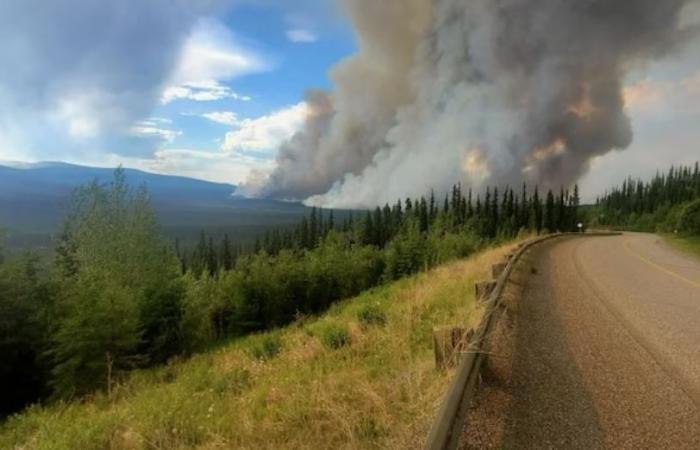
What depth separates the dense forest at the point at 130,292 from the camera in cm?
2298

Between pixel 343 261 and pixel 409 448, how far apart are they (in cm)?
5347

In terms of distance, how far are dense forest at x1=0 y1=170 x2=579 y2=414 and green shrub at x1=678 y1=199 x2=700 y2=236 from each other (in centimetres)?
1341

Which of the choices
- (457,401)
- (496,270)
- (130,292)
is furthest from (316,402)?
(130,292)

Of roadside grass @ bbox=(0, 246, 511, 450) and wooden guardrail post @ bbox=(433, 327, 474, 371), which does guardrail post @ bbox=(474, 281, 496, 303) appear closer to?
roadside grass @ bbox=(0, 246, 511, 450)

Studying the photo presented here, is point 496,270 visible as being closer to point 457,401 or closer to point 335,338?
point 335,338

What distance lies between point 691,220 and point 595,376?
1812 inches

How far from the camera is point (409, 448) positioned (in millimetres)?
4023

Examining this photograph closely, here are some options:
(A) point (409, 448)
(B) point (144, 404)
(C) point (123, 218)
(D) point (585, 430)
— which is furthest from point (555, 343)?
(C) point (123, 218)

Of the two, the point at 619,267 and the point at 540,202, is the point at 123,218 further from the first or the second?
the point at 540,202

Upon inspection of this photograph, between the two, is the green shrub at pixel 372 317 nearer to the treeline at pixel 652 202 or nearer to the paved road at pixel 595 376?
the paved road at pixel 595 376

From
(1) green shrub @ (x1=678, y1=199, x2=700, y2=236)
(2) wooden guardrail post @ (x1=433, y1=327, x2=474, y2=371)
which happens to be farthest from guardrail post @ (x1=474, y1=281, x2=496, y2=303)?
(1) green shrub @ (x1=678, y1=199, x2=700, y2=236)

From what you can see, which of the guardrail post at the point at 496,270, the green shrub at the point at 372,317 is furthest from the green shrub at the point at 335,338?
the guardrail post at the point at 496,270

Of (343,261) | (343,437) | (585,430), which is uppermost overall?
(585,430)

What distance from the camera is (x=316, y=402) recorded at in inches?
252
